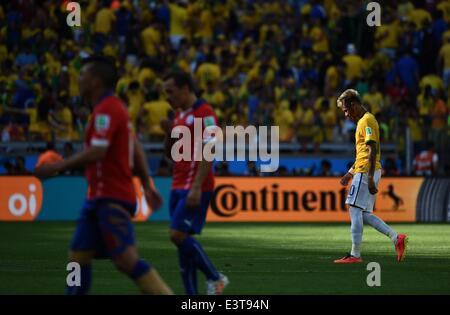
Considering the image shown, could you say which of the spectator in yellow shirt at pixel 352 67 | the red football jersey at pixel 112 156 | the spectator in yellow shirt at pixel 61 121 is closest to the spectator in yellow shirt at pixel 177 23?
the spectator in yellow shirt at pixel 352 67

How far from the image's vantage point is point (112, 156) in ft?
32.3

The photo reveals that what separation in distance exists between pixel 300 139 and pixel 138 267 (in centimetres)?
2061

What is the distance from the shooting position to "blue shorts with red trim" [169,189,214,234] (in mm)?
11922

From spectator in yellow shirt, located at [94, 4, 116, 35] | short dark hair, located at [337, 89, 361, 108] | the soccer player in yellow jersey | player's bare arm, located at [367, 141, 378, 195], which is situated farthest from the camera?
spectator in yellow shirt, located at [94, 4, 116, 35]

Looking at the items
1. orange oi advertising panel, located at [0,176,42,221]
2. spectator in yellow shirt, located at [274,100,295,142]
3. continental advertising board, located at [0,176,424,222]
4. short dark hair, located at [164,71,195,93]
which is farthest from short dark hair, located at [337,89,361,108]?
spectator in yellow shirt, located at [274,100,295,142]

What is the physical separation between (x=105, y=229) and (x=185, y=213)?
89.7 inches

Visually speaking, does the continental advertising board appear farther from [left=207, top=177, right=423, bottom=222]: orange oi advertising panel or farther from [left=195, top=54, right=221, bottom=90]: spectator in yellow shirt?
[left=195, top=54, right=221, bottom=90]: spectator in yellow shirt

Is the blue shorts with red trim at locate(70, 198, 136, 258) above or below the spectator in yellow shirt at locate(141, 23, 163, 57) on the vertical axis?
below

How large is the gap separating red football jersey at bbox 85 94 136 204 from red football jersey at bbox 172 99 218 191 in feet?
6.53

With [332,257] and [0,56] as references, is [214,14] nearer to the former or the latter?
[0,56]

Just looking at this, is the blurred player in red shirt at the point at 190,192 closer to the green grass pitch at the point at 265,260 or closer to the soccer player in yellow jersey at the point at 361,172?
the green grass pitch at the point at 265,260

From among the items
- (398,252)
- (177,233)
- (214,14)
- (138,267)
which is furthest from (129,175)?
(214,14)

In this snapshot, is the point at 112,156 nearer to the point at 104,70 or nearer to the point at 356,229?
the point at 104,70

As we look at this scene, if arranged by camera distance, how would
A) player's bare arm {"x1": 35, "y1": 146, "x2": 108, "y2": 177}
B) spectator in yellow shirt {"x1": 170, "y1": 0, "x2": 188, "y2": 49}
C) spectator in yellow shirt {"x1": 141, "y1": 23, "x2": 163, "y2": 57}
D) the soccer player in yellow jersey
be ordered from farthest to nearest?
1. spectator in yellow shirt {"x1": 170, "y1": 0, "x2": 188, "y2": 49}
2. spectator in yellow shirt {"x1": 141, "y1": 23, "x2": 163, "y2": 57}
3. the soccer player in yellow jersey
4. player's bare arm {"x1": 35, "y1": 146, "x2": 108, "y2": 177}
